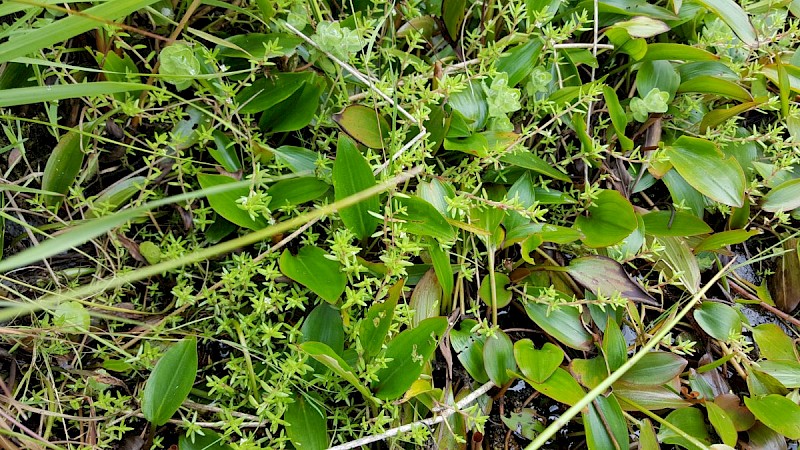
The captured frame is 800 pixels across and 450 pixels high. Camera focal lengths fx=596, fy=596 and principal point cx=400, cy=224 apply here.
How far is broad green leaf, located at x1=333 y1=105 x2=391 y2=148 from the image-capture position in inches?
37.6

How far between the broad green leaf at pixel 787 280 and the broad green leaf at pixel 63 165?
1.31 meters

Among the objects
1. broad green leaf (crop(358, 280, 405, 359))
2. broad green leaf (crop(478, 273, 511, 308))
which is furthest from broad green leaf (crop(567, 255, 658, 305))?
broad green leaf (crop(358, 280, 405, 359))

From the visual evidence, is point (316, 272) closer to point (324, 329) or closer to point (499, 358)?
point (324, 329)

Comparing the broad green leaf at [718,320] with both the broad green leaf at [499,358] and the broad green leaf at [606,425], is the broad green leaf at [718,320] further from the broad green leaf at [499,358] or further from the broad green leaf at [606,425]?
the broad green leaf at [499,358]

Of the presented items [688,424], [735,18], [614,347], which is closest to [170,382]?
[614,347]

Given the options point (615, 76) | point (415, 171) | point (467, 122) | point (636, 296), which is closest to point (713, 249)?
point (636, 296)

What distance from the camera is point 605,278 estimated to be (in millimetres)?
1016

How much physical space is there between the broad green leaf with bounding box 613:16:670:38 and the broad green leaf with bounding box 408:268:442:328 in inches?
23.8

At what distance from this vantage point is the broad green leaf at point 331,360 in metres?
0.79

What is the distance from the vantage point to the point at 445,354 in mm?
954

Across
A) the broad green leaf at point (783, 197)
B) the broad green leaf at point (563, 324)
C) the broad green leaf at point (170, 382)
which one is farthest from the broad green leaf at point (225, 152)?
the broad green leaf at point (783, 197)

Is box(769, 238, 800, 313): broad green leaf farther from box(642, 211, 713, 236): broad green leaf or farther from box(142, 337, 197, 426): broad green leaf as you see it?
box(142, 337, 197, 426): broad green leaf

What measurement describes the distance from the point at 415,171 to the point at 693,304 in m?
0.59

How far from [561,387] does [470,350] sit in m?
0.15
